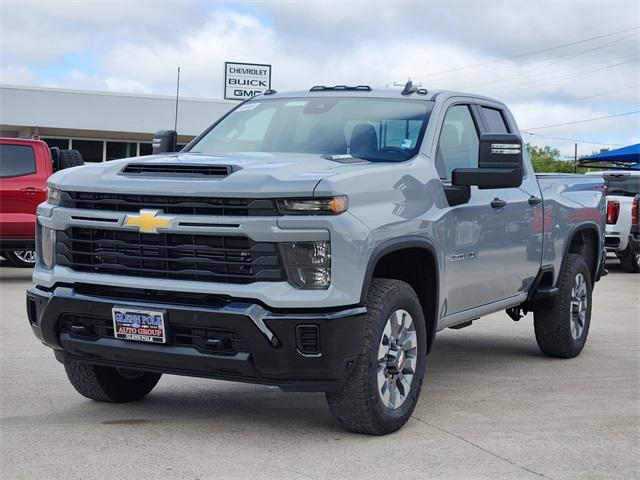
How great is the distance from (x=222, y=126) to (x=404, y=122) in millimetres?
1408

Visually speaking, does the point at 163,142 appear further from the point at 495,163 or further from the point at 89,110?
the point at 89,110

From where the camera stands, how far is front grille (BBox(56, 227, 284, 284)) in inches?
207

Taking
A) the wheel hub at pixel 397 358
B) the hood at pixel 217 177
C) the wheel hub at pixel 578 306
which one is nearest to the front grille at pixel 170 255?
the hood at pixel 217 177

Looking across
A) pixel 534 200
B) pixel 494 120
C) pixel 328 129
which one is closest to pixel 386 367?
pixel 328 129

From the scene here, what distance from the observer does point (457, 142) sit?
7012 mm

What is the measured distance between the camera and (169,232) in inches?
213

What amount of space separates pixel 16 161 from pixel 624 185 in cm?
1073

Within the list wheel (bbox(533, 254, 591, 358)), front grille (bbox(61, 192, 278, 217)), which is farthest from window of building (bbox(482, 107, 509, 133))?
front grille (bbox(61, 192, 278, 217))

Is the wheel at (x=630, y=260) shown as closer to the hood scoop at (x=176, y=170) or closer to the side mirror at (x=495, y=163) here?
the side mirror at (x=495, y=163)

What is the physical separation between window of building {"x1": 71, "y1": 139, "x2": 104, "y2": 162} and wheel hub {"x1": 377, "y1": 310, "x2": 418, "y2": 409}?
35.2 m

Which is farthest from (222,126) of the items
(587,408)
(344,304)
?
(587,408)

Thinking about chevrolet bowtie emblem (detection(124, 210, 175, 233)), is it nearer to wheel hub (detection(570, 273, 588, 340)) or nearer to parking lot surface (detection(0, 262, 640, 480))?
parking lot surface (detection(0, 262, 640, 480))

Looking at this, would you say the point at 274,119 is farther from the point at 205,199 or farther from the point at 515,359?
the point at 515,359

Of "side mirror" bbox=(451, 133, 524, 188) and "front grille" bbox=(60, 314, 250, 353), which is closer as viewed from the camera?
"front grille" bbox=(60, 314, 250, 353)
